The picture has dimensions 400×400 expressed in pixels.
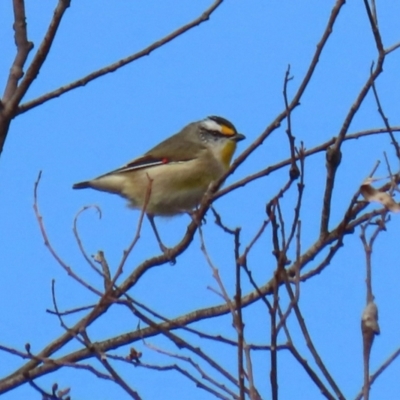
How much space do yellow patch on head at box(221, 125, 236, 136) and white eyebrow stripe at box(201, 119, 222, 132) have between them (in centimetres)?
3

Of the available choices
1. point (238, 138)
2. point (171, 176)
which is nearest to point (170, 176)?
point (171, 176)

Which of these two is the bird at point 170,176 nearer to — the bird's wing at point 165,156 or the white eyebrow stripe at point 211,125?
the bird's wing at point 165,156

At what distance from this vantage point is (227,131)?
8.84 m

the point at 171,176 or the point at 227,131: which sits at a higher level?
the point at 227,131

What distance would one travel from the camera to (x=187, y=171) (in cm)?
789

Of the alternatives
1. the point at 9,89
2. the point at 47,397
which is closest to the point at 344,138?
the point at 9,89

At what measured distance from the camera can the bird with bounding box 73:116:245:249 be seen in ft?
25.4

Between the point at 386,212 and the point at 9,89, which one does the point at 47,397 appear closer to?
the point at 9,89

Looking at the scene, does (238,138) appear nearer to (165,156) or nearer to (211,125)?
(211,125)

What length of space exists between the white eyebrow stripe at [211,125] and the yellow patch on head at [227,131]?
0.03 meters

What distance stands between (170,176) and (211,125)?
1.29m

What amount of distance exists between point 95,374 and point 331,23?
1379 millimetres

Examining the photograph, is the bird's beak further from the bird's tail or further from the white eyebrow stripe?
the bird's tail

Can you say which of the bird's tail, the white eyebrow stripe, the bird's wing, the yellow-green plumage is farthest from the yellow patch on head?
the bird's tail
